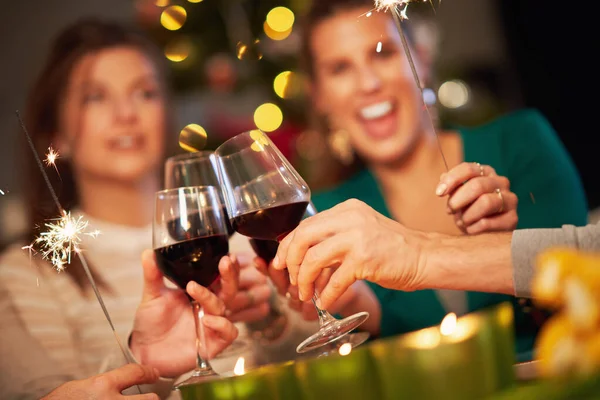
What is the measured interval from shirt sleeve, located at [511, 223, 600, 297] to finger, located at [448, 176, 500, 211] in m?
0.14

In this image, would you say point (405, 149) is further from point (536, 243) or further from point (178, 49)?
point (178, 49)

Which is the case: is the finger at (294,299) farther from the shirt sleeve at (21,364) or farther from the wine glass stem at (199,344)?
the shirt sleeve at (21,364)

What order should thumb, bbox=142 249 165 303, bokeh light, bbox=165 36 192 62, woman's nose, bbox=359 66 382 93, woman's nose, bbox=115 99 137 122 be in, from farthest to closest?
bokeh light, bbox=165 36 192 62
woman's nose, bbox=359 66 382 93
woman's nose, bbox=115 99 137 122
thumb, bbox=142 249 165 303

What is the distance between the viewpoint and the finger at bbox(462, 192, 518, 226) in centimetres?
98

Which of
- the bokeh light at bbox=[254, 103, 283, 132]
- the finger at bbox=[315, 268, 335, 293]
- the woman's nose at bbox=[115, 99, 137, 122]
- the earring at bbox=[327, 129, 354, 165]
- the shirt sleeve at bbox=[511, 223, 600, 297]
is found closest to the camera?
the shirt sleeve at bbox=[511, 223, 600, 297]

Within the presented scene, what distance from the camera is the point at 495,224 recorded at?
3.27ft

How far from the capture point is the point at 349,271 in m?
0.83

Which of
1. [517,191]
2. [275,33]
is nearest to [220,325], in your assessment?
[517,191]

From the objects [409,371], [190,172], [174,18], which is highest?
[174,18]

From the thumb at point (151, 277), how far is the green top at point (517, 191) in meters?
0.51

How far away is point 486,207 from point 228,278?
0.45 m

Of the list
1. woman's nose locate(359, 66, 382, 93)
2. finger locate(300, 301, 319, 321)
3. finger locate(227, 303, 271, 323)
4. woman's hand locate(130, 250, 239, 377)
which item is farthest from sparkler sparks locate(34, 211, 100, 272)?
woman's nose locate(359, 66, 382, 93)

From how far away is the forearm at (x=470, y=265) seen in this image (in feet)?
2.81

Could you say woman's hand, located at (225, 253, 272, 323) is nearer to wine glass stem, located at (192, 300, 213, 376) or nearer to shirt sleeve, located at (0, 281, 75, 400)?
wine glass stem, located at (192, 300, 213, 376)
